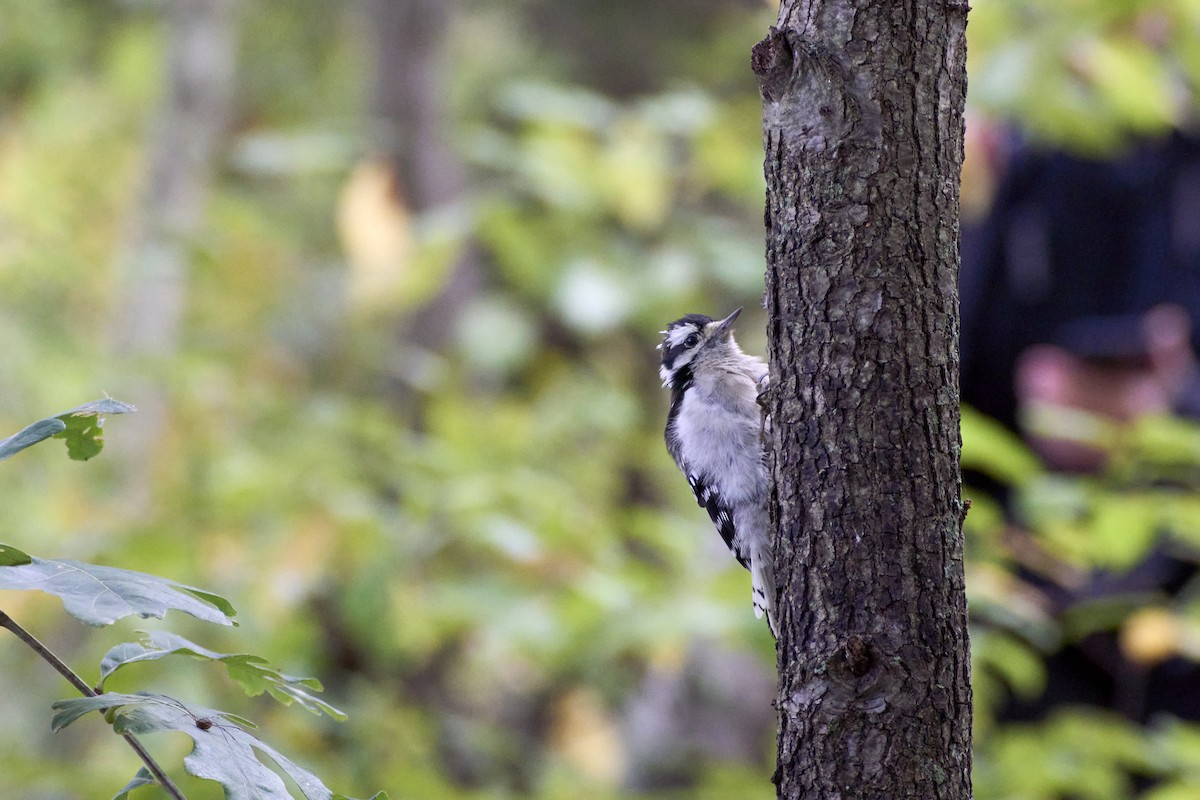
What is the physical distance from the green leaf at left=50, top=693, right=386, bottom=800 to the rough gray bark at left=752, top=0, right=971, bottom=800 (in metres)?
0.64

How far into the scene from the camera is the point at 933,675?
1.46 metres

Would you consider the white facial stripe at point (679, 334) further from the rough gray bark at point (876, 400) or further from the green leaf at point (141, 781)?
the green leaf at point (141, 781)

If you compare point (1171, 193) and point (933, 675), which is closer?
point (933, 675)

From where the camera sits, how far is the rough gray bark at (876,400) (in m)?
1.46

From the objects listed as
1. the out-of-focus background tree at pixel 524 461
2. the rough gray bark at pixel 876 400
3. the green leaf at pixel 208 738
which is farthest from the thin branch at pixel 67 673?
the out-of-focus background tree at pixel 524 461

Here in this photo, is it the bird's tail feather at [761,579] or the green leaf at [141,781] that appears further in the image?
the bird's tail feather at [761,579]

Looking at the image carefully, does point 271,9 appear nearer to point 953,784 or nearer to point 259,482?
point 259,482

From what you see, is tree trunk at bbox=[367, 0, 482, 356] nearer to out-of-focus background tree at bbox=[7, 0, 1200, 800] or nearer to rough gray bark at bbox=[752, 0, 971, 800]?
out-of-focus background tree at bbox=[7, 0, 1200, 800]

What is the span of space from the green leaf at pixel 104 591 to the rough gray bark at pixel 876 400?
776 millimetres

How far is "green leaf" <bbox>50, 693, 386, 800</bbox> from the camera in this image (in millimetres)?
1067

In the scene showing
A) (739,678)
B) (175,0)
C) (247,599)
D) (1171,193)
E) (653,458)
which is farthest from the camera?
(175,0)

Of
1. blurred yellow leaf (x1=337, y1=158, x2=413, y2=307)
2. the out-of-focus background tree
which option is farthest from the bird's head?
blurred yellow leaf (x1=337, y1=158, x2=413, y2=307)

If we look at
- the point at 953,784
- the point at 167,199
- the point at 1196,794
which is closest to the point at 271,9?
the point at 167,199

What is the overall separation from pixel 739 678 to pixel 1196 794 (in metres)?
2.10
